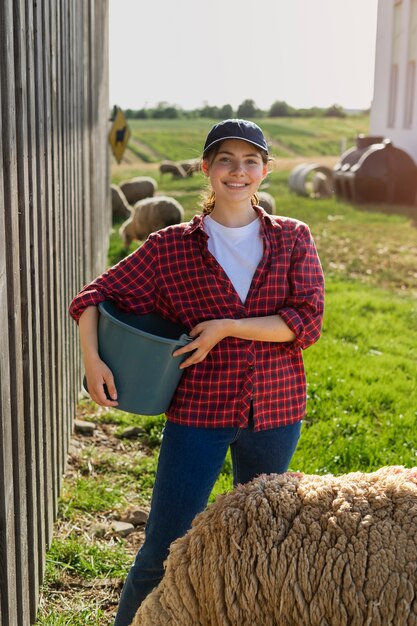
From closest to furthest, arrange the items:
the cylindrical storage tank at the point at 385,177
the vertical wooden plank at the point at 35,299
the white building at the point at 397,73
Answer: the vertical wooden plank at the point at 35,299 → the cylindrical storage tank at the point at 385,177 → the white building at the point at 397,73

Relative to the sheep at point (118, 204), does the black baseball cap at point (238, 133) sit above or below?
above

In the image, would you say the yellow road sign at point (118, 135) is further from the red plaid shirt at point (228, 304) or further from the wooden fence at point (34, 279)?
the red plaid shirt at point (228, 304)

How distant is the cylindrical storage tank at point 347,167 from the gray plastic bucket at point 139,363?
15.9 m

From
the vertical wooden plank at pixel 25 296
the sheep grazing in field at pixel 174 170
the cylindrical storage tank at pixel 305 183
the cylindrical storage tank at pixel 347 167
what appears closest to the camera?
the vertical wooden plank at pixel 25 296

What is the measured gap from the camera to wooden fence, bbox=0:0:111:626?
2582mm

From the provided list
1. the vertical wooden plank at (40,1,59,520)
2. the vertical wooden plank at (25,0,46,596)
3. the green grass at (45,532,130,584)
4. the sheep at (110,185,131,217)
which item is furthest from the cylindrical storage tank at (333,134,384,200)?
the vertical wooden plank at (25,0,46,596)

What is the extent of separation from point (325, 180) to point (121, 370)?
58.1ft

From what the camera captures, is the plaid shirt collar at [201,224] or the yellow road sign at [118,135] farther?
the yellow road sign at [118,135]

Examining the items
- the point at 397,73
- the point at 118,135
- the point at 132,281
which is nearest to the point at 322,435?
the point at 132,281

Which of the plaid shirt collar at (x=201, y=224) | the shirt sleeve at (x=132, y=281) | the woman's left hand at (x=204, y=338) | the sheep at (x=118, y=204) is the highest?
the plaid shirt collar at (x=201, y=224)

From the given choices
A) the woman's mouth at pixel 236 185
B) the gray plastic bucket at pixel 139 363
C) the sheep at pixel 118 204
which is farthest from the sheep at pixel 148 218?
the gray plastic bucket at pixel 139 363

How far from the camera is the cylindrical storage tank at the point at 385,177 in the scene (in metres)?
17.5

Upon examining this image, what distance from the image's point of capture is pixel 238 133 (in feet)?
8.70

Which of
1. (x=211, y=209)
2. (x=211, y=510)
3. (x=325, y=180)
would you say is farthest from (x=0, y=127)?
(x=325, y=180)
